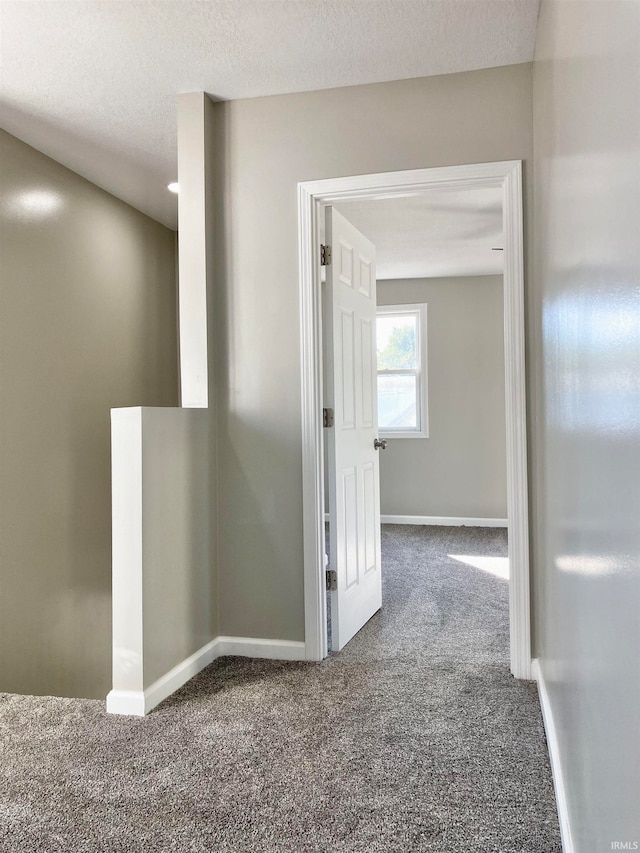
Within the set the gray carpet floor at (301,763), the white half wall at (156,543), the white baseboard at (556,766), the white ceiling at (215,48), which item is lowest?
the gray carpet floor at (301,763)

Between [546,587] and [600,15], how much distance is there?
170cm

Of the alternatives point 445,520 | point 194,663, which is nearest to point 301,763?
point 194,663

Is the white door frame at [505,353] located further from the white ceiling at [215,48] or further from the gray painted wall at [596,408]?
the gray painted wall at [596,408]

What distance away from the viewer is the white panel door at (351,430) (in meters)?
3.02

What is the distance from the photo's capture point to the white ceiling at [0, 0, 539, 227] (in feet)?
7.65

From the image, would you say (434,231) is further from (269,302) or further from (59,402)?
(59,402)

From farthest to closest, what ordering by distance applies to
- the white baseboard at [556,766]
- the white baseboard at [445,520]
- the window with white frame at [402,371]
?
1. the window with white frame at [402,371]
2. the white baseboard at [445,520]
3. the white baseboard at [556,766]

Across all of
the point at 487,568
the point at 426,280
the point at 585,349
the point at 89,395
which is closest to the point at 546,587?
the point at 585,349

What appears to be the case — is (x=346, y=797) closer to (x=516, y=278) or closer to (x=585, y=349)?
(x=585, y=349)

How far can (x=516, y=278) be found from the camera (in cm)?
265

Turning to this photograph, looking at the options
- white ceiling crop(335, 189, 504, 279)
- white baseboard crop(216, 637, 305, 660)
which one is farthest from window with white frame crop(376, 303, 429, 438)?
white baseboard crop(216, 637, 305, 660)

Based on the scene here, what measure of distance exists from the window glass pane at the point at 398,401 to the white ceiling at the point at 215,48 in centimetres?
395

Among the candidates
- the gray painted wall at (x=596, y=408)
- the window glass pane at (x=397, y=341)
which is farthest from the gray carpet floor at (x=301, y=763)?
the window glass pane at (x=397, y=341)

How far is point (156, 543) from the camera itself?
8.20ft
